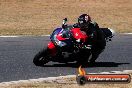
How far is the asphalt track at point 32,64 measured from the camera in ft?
46.2

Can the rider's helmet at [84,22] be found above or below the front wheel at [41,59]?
above

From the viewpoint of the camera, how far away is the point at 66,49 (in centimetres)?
1514

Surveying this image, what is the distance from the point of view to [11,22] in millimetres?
26984

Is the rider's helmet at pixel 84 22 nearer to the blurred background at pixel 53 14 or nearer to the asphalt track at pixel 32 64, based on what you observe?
the asphalt track at pixel 32 64

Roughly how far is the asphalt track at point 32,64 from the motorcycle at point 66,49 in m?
0.22

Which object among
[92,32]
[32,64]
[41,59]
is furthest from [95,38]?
[32,64]

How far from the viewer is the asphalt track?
14.1 meters

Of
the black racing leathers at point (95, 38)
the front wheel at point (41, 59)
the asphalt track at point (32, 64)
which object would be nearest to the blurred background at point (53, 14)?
the asphalt track at point (32, 64)

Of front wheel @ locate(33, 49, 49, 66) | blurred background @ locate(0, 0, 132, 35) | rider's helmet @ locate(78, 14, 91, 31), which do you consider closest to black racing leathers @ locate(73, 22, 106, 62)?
rider's helmet @ locate(78, 14, 91, 31)

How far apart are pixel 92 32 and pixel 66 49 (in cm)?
84

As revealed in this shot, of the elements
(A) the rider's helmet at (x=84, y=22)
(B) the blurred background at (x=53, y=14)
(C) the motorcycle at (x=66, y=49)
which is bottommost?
(B) the blurred background at (x=53, y=14)

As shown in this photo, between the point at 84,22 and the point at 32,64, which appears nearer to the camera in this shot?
the point at 84,22

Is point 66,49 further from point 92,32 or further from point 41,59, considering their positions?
point 92,32

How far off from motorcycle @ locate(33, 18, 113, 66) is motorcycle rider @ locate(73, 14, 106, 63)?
4.6 inches
